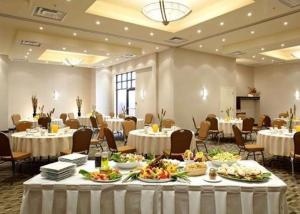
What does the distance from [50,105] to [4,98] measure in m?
2.86

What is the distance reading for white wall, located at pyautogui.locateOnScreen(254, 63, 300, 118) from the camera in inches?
581

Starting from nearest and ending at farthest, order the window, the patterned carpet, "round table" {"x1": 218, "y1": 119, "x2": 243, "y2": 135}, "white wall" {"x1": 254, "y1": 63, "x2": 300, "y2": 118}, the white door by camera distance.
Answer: the patterned carpet → "round table" {"x1": 218, "y1": 119, "x2": 243, "y2": 135} → the white door → the window → "white wall" {"x1": 254, "y1": 63, "x2": 300, "y2": 118}

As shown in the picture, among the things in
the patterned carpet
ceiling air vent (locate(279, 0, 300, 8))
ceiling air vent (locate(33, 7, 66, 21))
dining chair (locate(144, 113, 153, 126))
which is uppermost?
ceiling air vent (locate(33, 7, 66, 21))

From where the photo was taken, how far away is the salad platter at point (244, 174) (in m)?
2.22

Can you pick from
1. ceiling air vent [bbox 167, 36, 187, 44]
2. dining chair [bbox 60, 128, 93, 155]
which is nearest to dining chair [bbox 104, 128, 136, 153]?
dining chair [bbox 60, 128, 93, 155]

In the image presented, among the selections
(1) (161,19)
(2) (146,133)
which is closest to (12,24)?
(1) (161,19)

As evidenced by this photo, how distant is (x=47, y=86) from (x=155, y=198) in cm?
1471

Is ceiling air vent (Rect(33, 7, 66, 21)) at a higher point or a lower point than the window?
higher

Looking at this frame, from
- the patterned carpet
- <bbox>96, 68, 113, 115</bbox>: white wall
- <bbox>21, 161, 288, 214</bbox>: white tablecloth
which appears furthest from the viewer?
<bbox>96, 68, 113, 115</bbox>: white wall

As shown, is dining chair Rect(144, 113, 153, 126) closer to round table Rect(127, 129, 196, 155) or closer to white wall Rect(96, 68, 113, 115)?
white wall Rect(96, 68, 113, 115)

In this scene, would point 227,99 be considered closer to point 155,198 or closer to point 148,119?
point 148,119

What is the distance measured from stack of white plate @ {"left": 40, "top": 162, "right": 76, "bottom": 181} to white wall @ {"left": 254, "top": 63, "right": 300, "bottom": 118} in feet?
49.5

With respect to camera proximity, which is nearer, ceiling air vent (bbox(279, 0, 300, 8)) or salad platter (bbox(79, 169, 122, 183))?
salad platter (bbox(79, 169, 122, 183))

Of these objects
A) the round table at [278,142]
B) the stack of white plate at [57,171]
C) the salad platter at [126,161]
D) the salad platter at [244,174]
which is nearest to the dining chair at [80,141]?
the salad platter at [126,161]
